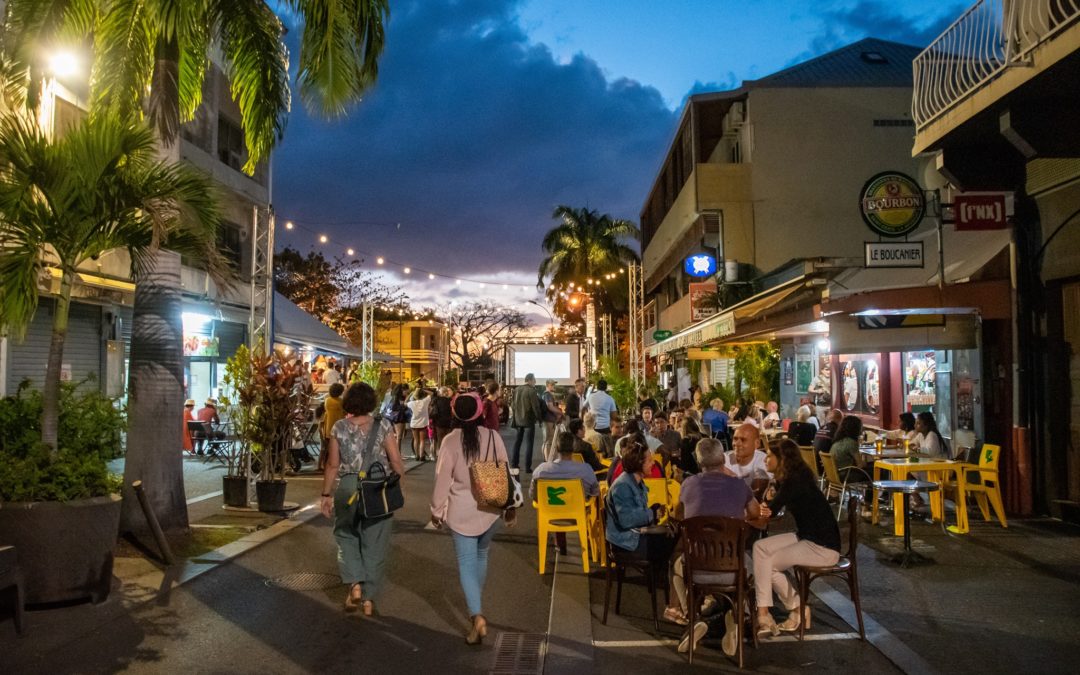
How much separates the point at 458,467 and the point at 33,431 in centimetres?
388

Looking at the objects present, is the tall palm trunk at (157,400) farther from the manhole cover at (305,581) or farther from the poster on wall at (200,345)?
the poster on wall at (200,345)

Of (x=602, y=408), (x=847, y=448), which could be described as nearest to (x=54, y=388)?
(x=847, y=448)

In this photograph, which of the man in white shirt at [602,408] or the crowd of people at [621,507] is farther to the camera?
the man in white shirt at [602,408]


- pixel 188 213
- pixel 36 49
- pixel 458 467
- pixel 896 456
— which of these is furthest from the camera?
pixel 896 456

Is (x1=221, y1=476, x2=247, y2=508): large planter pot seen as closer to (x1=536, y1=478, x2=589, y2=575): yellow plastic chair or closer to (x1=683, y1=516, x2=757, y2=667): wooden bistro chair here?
(x1=536, y1=478, x2=589, y2=575): yellow plastic chair

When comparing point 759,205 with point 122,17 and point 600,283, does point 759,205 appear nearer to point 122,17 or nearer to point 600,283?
point 122,17

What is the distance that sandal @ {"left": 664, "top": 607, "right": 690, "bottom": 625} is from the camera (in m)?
6.46

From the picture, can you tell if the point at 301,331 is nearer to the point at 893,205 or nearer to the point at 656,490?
the point at 893,205

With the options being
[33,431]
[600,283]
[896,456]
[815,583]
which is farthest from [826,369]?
[600,283]

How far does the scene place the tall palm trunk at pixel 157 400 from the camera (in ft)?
30.2

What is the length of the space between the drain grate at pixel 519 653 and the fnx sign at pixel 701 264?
70.2ft

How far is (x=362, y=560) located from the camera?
6.90 metres

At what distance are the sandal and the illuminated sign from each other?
8.77 meters

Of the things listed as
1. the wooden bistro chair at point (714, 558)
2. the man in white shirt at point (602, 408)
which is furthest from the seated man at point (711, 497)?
the man in white shirt at point (602, 408)
